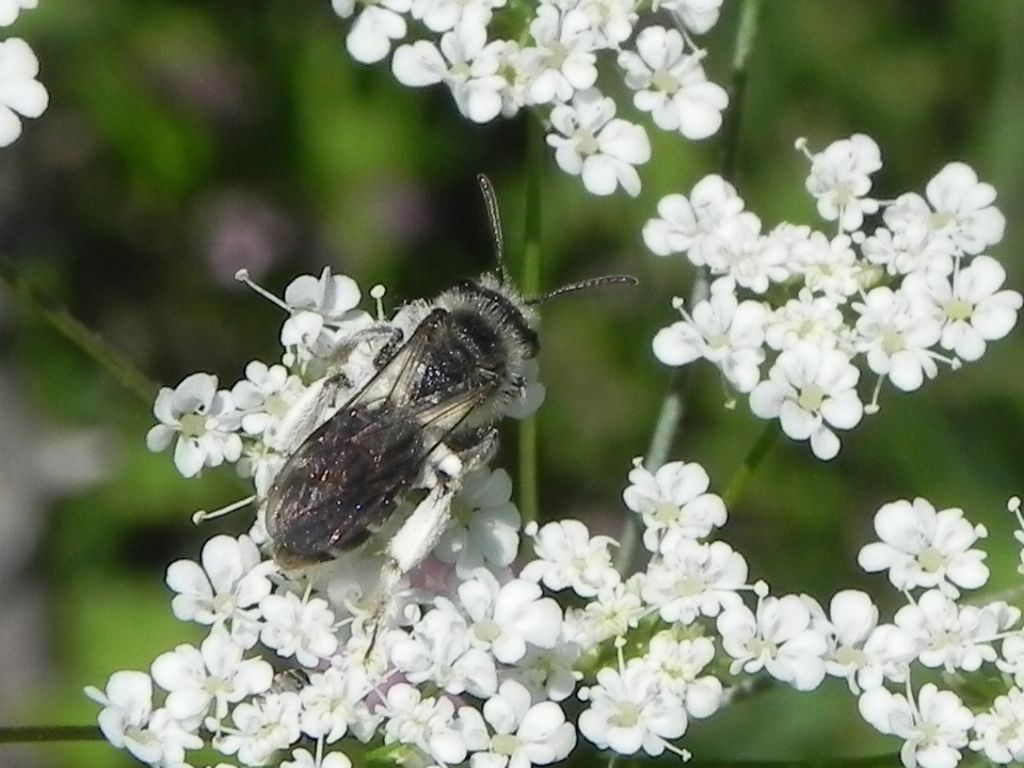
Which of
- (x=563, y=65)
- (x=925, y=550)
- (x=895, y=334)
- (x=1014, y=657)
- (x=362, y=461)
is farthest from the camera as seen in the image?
(x=563, y=65)

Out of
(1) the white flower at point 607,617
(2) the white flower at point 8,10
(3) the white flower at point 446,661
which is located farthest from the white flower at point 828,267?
(2) the white flower at point 8,10

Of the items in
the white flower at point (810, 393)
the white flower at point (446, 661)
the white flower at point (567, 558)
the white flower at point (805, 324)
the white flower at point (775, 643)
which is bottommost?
the white flower at point (446, 661)

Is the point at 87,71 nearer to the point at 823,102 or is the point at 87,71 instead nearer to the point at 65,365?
the point at 65,365

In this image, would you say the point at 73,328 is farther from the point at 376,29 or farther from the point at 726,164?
the point at 726,164

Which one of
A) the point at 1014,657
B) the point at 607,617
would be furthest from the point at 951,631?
the point at 607,617

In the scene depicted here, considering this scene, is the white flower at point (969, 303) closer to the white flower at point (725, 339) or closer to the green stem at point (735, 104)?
the white flower at point (725, 339)

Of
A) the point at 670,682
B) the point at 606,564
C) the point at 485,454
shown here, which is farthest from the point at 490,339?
the point at 670,682

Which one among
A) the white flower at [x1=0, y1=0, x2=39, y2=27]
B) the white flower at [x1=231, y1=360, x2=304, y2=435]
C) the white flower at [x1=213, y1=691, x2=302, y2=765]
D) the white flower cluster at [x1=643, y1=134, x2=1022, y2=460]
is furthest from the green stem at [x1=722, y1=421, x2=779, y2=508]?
the white flower at [x1=0, y1=0, x2=39, y2=27]

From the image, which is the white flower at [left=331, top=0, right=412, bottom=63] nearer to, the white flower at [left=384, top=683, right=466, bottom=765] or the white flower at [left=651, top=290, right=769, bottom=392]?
the white flower at [left=651, top=290, right=769, bottom=392]
